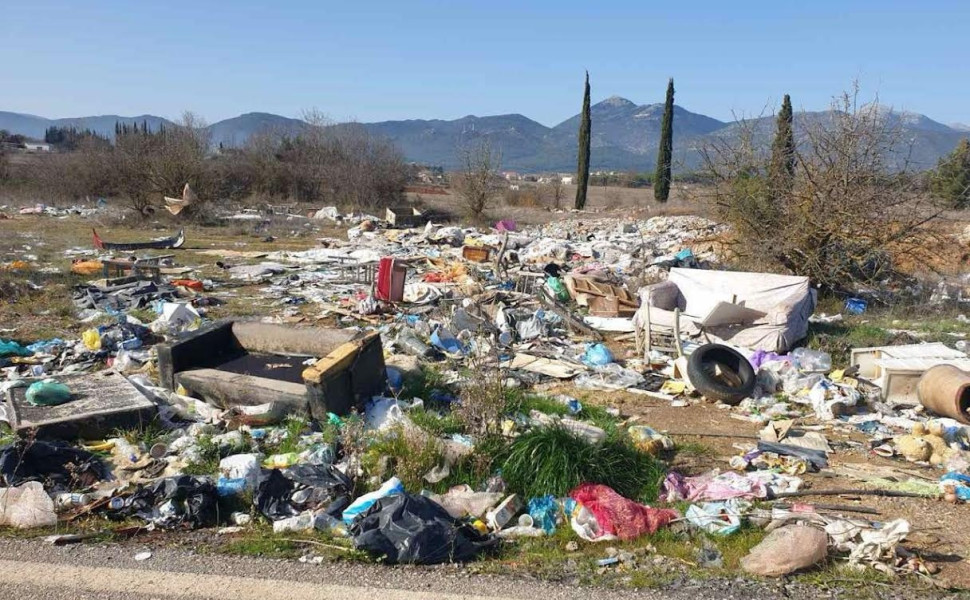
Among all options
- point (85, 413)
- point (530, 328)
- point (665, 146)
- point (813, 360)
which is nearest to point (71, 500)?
point (85, 413)

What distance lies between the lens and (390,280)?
10906 millimetres

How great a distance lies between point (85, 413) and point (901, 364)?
732 centimetres

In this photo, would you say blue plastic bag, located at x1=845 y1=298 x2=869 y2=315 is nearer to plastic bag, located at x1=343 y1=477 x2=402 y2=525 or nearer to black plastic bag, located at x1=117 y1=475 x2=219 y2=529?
plastic bag, located at x1=343 y1=477 x2=402 y2=525

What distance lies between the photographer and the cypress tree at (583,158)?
34844 mm

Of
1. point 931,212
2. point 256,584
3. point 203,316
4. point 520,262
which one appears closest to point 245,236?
point 520,262

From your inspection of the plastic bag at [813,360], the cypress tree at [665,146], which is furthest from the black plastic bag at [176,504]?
the cypress tree at [665,146]

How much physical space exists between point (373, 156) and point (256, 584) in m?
28.9

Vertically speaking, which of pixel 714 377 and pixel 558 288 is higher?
pixel 558 288

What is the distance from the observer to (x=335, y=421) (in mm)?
5441

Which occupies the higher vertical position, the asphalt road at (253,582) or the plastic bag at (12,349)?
the plastic bag at (12,349)

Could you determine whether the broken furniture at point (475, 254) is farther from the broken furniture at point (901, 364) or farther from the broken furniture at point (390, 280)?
the broken furniture at point (901, 364)

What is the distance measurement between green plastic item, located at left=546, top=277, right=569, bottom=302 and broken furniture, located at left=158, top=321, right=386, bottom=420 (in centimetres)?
495

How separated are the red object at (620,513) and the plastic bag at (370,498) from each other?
1.09 metres

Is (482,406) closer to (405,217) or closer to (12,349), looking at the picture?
(12,349)
